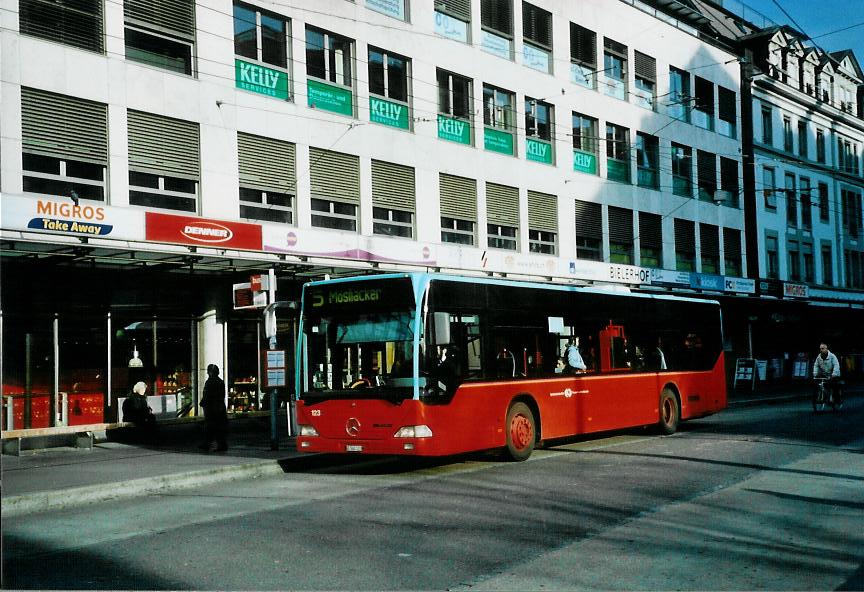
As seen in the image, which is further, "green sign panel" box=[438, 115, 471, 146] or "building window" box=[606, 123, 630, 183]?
"building window" box=[606, 123, 630, 183]

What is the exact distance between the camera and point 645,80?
3731 centimetres

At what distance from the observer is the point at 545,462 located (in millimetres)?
14008

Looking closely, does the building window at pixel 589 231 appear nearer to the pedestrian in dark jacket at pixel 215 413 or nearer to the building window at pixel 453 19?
the building window at pixel 453 19

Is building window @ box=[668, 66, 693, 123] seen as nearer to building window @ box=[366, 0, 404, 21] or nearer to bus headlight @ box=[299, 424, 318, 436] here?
building window @ box=[366, 0, 404, 21]

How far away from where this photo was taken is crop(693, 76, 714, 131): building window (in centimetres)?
4056

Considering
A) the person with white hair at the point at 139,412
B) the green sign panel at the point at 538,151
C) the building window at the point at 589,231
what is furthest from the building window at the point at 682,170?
the person with white hair at the point at 139,412

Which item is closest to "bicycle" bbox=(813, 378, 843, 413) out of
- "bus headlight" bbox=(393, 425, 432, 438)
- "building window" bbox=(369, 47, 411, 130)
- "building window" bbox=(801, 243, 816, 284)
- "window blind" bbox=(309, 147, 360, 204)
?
"window blind" bbox=(309, 147, 360, 204)

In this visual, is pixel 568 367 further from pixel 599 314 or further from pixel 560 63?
pixel 560 63

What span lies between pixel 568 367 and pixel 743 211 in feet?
103

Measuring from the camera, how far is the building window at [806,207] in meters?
49.3

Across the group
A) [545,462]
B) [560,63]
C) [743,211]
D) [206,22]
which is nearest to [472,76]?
[560,63]

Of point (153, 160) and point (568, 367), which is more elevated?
point (153, 160)

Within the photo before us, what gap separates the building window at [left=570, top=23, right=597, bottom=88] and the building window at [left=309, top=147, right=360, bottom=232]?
12.0m

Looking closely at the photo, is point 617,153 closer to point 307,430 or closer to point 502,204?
point 502,204
